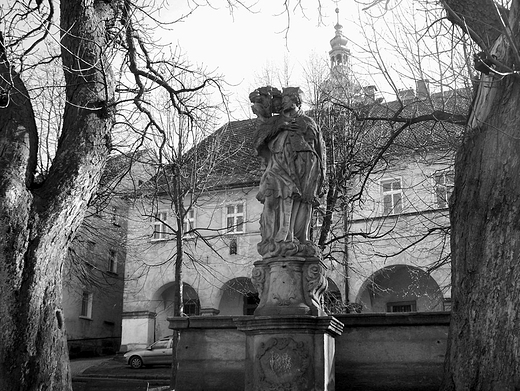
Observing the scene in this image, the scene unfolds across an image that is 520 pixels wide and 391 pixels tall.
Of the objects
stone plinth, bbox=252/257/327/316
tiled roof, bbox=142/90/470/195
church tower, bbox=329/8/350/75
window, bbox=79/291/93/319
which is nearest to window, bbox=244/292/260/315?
tiled roof, bbox=142/90/470/195

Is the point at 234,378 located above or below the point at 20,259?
below

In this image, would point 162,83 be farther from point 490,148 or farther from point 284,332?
point 490,148

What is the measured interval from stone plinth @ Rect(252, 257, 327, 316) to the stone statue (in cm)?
11

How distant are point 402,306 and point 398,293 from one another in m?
0.64

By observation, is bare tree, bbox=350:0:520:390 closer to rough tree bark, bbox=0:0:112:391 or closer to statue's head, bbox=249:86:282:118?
statue's head, bbox=249:86:282:118

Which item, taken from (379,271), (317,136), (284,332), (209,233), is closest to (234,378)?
(284,332)

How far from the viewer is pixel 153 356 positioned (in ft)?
68.5

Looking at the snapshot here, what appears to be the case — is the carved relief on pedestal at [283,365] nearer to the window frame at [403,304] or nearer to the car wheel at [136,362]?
the car wheel at [136,362]

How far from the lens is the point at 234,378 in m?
7.89

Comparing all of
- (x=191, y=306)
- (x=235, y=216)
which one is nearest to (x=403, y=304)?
(x=235, y=216)

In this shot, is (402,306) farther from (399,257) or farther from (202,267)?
(202,267)

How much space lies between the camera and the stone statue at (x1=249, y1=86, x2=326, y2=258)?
23.5ft

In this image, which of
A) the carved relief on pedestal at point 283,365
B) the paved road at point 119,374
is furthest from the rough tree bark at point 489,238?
the paved road at point 119,374

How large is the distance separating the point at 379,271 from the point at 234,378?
13.9m
